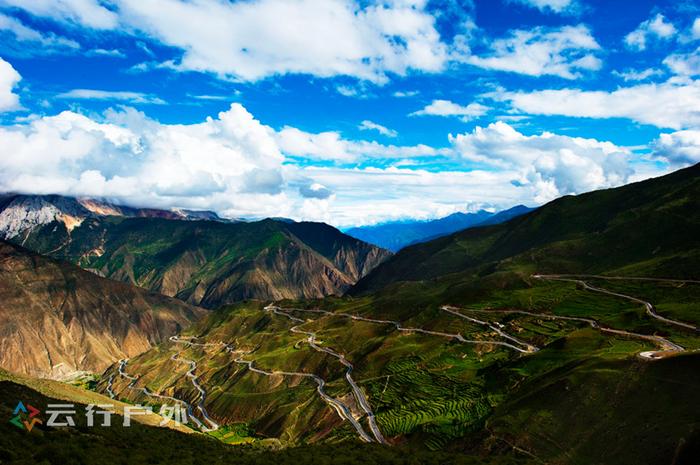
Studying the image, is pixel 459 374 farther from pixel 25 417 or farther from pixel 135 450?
pixel 25 417

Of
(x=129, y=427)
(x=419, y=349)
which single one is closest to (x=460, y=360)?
(x=419, y=349)

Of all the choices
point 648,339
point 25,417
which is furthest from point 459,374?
point 25,417

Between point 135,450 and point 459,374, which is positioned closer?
point 135,450

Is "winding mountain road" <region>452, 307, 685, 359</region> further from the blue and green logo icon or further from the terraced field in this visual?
the blue and green logo icon

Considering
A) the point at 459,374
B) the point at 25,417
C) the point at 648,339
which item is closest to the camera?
the point at 25,417

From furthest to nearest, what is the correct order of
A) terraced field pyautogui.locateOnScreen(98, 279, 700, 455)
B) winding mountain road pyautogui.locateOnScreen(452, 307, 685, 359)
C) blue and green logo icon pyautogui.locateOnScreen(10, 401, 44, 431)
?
terraced field pyautogui.locateOnScreen(98, 279, 700, 455)
winding mountain road pyautogui.locateOnScreen(452, 307, 685, 359)
blue and green logo icon pyautogui.locateOnScreen(10, 401, 44, 431)

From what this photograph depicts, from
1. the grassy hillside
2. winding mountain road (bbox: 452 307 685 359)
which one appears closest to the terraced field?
winding mountain road (bbox: 452 307 685 359)

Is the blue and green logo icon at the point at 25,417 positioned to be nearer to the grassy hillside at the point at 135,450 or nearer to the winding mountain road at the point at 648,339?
the grassy hillside at the point at 135,450

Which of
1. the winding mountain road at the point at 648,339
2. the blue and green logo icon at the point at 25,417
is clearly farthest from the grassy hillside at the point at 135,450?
the winding mountain road at the point at 648,339

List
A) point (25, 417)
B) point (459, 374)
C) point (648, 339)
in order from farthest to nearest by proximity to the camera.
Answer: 1. point (459, 374)
2. point (648, 339)
3. point (25, 417)
